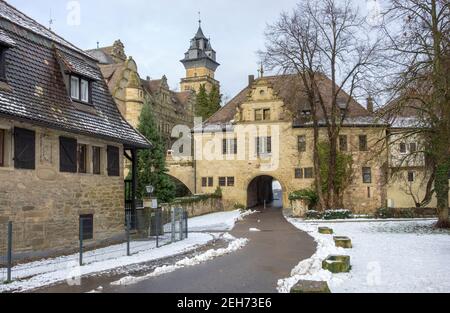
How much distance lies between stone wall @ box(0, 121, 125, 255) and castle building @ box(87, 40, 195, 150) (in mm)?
20852

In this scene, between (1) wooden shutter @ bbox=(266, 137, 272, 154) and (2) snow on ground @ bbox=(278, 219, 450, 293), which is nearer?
(2) snow on ground @ bbox=(278, 219, 450, 293)

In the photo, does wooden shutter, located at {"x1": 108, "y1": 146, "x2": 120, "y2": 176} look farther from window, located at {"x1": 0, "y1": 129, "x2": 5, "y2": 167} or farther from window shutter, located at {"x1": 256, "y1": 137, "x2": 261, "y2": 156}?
window shutter, located at {"x1": 256, "y1": 137, "x2": 261, "y2": 156}

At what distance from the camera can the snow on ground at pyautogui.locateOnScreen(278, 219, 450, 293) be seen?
904 cm

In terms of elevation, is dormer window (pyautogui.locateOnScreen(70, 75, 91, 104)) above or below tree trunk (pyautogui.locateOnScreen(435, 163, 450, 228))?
above

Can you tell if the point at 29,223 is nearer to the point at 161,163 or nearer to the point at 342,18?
the point at 161,163

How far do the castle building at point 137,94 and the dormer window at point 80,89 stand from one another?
1908cm

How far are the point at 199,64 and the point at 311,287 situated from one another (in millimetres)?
89697

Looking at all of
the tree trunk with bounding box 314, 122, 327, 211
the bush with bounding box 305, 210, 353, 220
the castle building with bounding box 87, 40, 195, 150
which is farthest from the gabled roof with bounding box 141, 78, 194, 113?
the bush with bounding box 305, 210, 353, 220

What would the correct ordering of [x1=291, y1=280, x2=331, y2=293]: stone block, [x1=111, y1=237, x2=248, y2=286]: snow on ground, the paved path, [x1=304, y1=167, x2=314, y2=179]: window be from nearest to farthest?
[x1=291, y1=280, x2=331, y2=293]: stone block
the paved path
[x1=111, y1=237, x2=248, y2=286]: snow on ground
[x1=304, y1=167, x2=314, y2=179]: window

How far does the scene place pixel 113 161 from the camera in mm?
18203

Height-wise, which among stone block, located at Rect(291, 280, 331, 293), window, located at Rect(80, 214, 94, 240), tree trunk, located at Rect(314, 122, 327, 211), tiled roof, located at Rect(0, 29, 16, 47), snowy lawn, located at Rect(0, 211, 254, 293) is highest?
tiled roof, located at Rect(0, 29, 16, 47)

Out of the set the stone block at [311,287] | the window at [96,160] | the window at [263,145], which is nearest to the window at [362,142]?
the window at [263,145]

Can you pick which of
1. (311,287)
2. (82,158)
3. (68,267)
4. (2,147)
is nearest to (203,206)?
(82,158)
